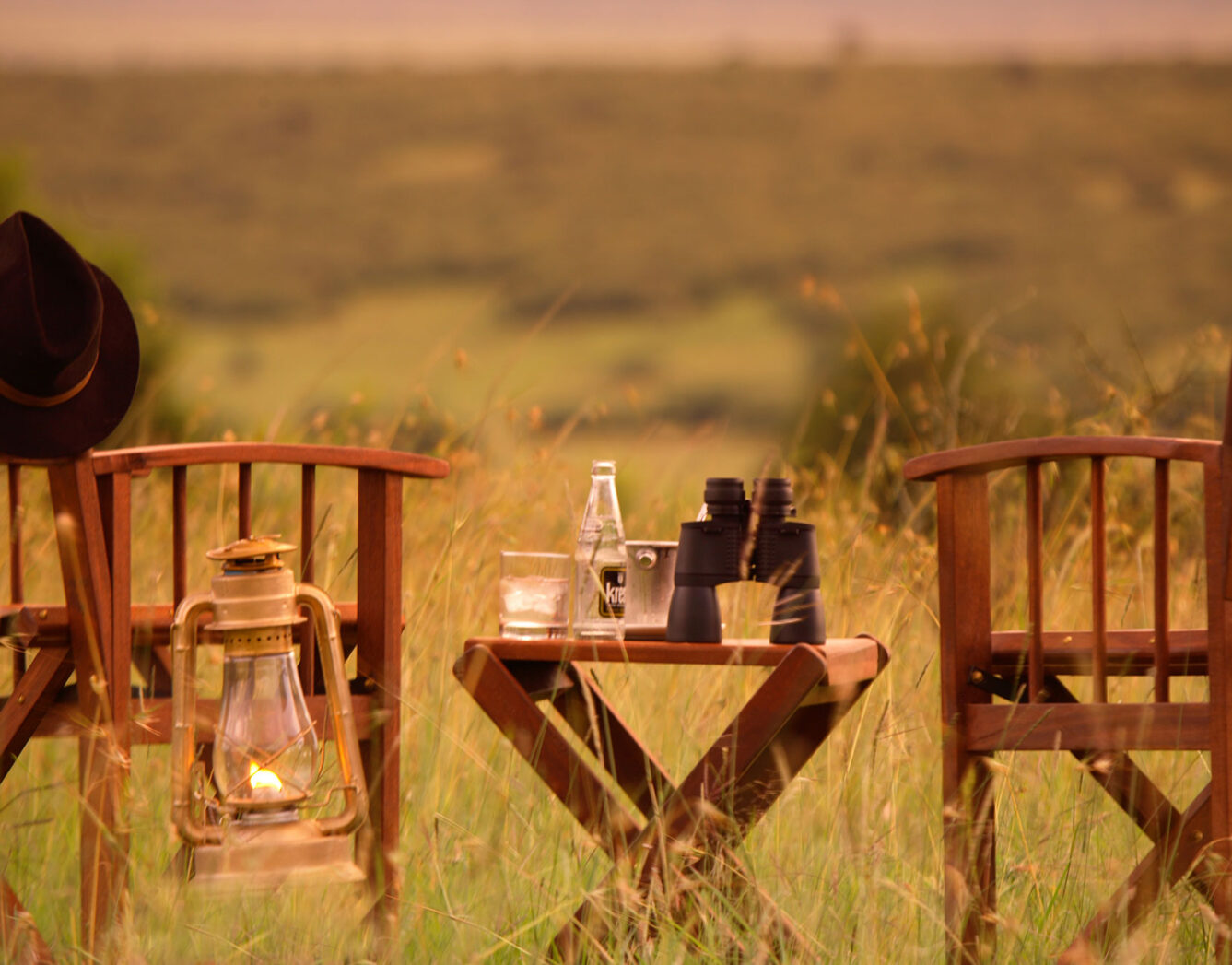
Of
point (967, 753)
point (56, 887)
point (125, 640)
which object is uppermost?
point (125, 640)

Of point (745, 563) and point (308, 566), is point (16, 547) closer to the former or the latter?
point (308, 566)

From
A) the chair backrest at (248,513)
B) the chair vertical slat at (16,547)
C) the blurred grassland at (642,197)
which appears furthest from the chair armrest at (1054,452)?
the blurred grassland at (642,197)

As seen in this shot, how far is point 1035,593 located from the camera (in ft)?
7.04

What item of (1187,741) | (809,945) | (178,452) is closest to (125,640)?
(178,452)

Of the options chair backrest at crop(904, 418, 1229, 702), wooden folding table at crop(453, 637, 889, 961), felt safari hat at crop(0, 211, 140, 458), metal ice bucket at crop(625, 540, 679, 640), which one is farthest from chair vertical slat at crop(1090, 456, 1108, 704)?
felt safari hat at crop(0, 211, 140, 458)

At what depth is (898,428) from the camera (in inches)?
273

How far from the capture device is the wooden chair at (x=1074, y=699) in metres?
2.00

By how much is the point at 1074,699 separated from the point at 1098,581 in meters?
0.21

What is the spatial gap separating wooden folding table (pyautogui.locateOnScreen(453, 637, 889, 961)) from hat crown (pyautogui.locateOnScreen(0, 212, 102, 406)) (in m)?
0.83

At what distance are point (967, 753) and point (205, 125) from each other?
4435cm

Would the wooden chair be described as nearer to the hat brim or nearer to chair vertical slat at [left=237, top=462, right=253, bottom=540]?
chair vertical slat at [left=237, top=462, right=253, bottom=540]

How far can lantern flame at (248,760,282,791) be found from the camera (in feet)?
4.00

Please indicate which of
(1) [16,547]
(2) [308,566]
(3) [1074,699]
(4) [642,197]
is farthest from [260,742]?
(4) [642,197]

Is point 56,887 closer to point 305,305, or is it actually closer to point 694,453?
point 694,453
